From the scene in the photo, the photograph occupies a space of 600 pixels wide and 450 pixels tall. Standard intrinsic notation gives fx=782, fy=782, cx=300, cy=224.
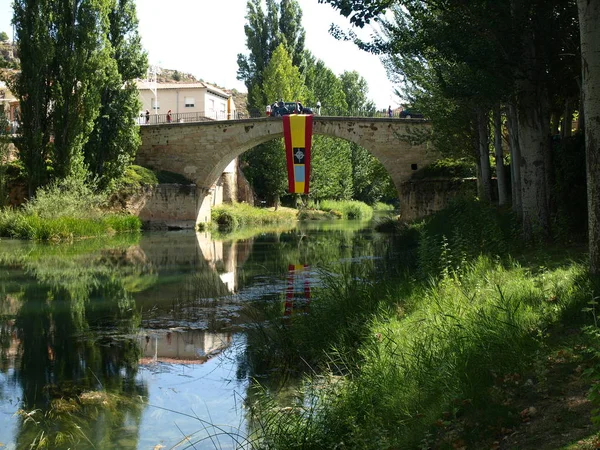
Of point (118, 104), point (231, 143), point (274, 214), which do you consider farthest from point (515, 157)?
point (274, 214)

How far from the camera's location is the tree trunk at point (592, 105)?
6793mm

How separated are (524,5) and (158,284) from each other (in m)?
7.41

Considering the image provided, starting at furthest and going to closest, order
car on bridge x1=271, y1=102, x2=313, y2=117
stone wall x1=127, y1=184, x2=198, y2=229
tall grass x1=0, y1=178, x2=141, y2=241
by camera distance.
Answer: car on bridge x1=271, y1=102, x2=313, y2=117 < stone wall x1=127, y1=184, x2=198, y2=229 < tall grass x1=0, y1=178, x2=141, y2=241

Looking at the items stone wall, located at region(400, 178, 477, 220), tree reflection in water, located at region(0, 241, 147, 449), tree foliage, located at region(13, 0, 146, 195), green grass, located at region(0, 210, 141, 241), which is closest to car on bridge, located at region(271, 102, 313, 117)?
stone wall, located at region(400, 178, 477, 220)

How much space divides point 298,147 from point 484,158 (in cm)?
1433

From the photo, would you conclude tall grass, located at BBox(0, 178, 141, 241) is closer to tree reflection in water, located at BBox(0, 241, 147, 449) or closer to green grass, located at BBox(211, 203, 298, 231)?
green grass, located at BBox(211, 203, 298, 231)

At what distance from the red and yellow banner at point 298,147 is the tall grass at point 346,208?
1186cm

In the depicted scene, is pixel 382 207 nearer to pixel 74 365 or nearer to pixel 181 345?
pixel 181 345

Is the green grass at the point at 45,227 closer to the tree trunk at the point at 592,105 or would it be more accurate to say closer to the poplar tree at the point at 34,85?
the poplar tree at the point at 34,85

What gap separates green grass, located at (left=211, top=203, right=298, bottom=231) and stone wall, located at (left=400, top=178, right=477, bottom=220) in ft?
25.9

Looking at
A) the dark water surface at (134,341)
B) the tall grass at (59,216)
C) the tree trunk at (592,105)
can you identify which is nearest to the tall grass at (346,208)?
the tall grass at (59,216)

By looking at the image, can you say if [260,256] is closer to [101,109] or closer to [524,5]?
[524,5]

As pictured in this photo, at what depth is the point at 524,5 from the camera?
35.1 feet

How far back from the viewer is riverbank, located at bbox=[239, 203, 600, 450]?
4121 millimetres
